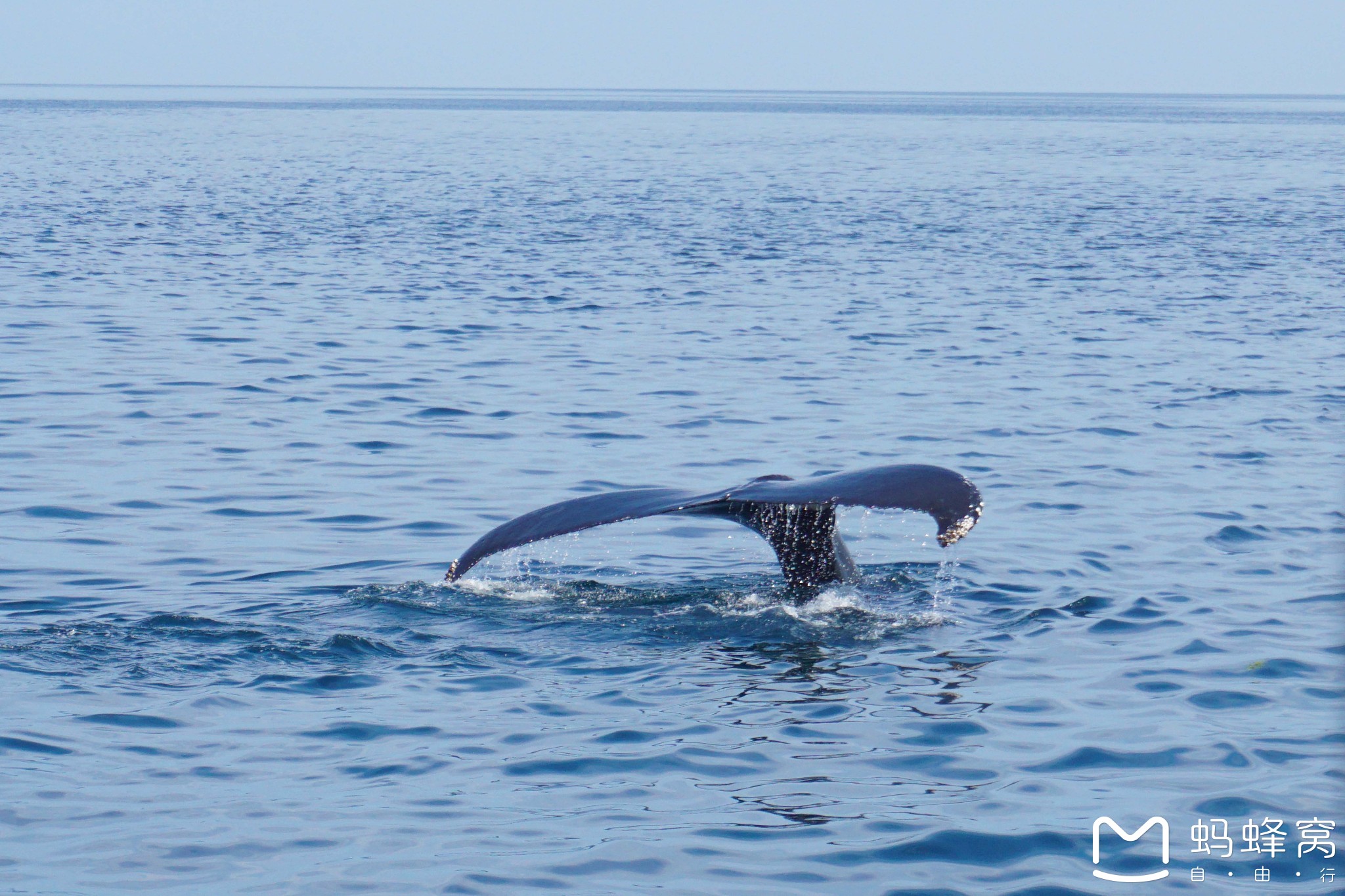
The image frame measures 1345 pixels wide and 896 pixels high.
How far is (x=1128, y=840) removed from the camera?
6656mm

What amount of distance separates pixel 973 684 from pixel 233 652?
12.4 ft

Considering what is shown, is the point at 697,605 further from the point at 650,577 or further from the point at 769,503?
the point at 769,503

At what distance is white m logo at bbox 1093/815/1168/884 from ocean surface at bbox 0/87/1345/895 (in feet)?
0.21

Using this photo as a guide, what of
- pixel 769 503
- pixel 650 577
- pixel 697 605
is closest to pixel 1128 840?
pixel 769 503

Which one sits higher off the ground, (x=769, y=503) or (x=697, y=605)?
(x=769, y=503)

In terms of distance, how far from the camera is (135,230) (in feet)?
109

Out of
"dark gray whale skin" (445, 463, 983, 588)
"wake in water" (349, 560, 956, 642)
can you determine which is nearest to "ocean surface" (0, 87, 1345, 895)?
"wake in water" (349, 560, 956, 642)

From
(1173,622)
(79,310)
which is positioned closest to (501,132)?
(79,310)

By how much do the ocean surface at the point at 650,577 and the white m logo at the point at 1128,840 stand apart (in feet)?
0.21

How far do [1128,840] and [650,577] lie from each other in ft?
15.1

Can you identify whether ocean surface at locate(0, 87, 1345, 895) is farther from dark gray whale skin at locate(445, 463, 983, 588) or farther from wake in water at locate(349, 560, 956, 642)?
dark gray whale skin at locate(445, 463, 983, 588)

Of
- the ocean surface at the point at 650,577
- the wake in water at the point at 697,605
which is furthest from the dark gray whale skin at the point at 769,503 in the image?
the ocean surface at the point at 650,577

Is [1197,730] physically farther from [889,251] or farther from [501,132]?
[501,132]

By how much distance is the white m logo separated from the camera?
633 cm
